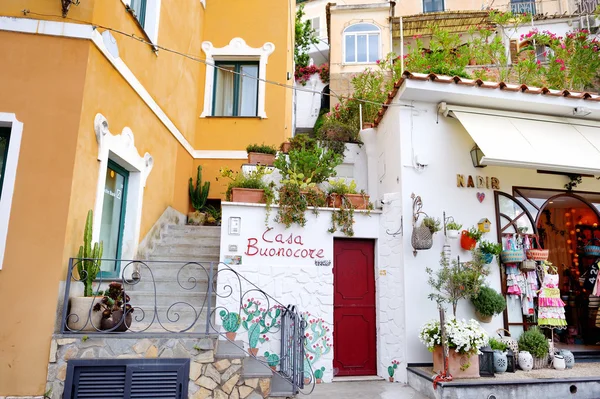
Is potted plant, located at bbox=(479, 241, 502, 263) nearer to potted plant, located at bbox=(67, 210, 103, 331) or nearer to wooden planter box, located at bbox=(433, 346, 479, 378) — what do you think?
wooden planter box, located at bbox=(433, 346, 479, 378)

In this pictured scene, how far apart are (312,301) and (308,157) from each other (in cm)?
262

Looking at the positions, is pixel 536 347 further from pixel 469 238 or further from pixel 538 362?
pixel 469 238

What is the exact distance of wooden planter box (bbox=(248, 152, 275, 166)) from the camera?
28.9ft

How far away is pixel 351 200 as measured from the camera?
7023mm

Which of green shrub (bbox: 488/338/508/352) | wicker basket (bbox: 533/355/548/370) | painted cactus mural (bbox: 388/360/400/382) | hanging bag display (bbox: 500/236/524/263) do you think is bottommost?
painted cactus mural (bbox: 388/360/400/382)

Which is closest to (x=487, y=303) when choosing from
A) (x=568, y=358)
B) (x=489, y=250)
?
(x=489, y=250)

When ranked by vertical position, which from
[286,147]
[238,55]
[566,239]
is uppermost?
[238,55]

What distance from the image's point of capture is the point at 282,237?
261 inches

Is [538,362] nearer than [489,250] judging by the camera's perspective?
Yes

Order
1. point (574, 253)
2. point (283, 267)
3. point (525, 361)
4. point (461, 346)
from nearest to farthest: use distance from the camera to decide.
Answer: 1. point (461, 346)
2. point (525, 361)
3. point (283, 267)
4. point (574, 253)

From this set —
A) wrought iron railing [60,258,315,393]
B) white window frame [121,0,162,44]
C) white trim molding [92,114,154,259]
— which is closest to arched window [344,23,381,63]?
white window frame [121,0,162,44]

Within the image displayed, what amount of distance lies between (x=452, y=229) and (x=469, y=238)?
312mm

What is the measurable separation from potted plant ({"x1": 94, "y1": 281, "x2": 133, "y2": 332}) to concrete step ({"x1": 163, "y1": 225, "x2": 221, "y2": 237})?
3.15 m

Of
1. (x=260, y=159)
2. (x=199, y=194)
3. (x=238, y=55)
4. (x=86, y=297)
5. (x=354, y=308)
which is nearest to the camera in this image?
(x=86, y=297)
